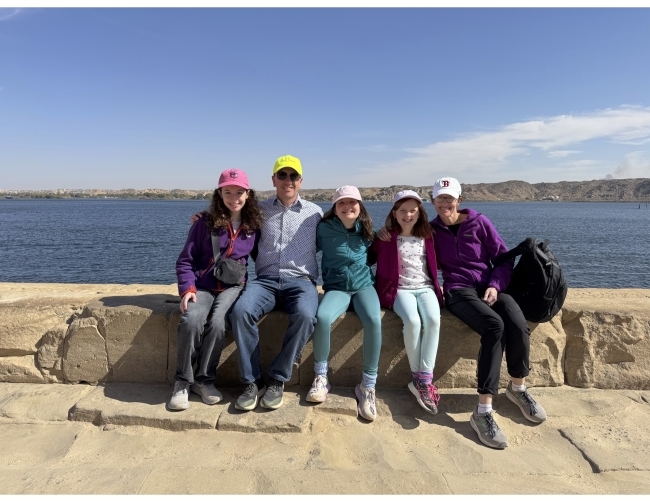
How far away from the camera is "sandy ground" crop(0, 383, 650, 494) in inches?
97.4

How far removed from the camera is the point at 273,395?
3.22 meters

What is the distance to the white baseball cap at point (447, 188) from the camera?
3719mm

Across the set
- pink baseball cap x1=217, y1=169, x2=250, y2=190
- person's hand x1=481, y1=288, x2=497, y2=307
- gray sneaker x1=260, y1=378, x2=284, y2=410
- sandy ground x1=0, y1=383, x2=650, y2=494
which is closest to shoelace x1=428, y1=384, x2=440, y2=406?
sandy ground x1=0, y1=383, x2=650, y2=494

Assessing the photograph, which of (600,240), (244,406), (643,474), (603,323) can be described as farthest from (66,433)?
(600,240)

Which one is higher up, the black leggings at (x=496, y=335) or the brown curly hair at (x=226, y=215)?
the brown curly hair at (x=226, y=215)

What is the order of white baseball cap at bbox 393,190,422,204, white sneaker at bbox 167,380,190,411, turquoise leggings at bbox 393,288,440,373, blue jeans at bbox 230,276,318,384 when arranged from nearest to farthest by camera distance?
1. white sneaker at bbox 167,380,190,411
2. blue jeans at bbox 230,276,318,384
3. turquoise leggings at bbox 393,288,440,373
4. white baseball cap at bbox 393,190,422,204

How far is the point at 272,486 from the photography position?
242 centimetres

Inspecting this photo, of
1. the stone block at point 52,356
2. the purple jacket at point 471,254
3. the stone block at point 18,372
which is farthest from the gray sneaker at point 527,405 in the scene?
the stone block at point 18,372

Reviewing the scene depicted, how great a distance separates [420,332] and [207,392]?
1.68 m

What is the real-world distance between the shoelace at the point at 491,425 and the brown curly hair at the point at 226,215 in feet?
7.48

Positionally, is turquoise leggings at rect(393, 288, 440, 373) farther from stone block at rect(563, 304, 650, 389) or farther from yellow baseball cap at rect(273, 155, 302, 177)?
yellow baseball cap at rect(273, 155, 302, 177)

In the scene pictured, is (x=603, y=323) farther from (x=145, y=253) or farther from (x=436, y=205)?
(x=145, y=253)

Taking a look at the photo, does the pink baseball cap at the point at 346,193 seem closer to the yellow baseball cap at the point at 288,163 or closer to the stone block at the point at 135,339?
the yellow baseball cap at the point at 288,163

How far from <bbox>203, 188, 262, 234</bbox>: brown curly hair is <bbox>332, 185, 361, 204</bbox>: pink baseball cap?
668mm
